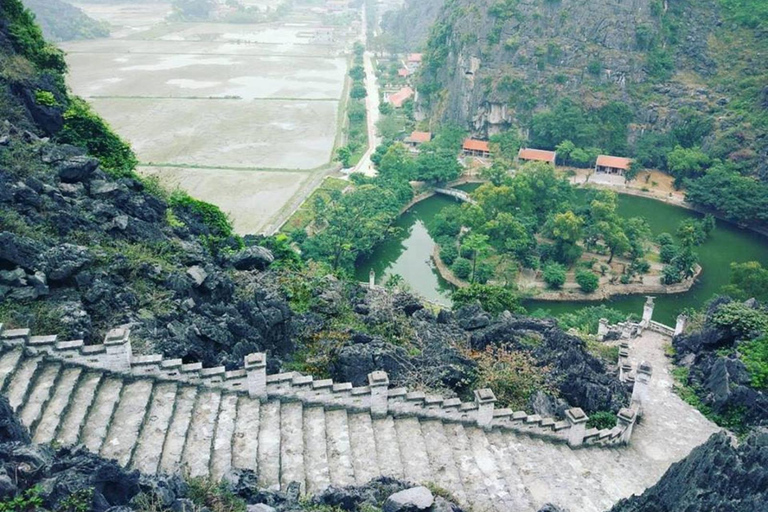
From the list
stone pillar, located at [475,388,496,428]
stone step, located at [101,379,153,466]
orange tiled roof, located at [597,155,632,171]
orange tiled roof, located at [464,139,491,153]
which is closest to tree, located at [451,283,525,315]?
stone pillar, located at [475,388,496,428]

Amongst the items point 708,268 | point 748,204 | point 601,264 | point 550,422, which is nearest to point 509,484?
point 550,422

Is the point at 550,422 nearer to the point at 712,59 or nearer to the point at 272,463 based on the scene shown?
the point at 272,463

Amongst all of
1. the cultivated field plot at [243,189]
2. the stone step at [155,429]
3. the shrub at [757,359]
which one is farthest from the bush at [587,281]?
the stone step at [155,429]

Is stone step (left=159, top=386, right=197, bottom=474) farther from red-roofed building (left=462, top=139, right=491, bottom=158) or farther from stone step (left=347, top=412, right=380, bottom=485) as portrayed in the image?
red-roofed building (left=462, top=139, right=491, bottom=158)

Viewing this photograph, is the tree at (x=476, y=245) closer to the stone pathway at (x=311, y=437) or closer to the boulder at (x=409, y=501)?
the stone pathway at (x=311, y=437)

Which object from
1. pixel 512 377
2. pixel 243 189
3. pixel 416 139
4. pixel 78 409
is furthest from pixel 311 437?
pixel 416 139

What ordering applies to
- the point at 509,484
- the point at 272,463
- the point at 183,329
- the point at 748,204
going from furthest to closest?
the point at 748,204
the point at 183,329
the point at 509,484
the point at 272,463
